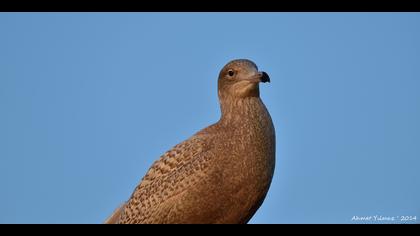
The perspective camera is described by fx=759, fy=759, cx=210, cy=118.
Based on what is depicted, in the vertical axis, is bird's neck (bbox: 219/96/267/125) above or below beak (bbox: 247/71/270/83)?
below

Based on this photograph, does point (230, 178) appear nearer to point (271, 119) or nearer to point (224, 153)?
point (224, 153)

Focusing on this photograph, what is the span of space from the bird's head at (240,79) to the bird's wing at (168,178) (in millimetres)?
983

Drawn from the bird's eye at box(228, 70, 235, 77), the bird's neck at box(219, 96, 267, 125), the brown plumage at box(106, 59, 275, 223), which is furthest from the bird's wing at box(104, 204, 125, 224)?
the bird's eye at box(228, 70, 235, 77)

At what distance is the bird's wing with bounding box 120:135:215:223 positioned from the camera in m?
12.2

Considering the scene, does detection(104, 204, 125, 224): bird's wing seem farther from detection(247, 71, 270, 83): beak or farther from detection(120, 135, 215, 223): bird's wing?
detection(247, 71, 270, 83): beak

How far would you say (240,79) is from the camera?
42.3ft

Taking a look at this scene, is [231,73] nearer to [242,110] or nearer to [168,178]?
[242,110]

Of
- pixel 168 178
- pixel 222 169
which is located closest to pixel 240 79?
pixel 222 169

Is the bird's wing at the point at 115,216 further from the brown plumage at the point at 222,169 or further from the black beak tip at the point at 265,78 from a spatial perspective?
the black beak tip at the point at 265,78

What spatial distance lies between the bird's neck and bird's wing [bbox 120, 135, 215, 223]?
1.90ft

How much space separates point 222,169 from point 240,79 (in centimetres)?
179

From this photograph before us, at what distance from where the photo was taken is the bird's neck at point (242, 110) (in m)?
12.6

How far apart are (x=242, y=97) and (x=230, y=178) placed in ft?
5.54
